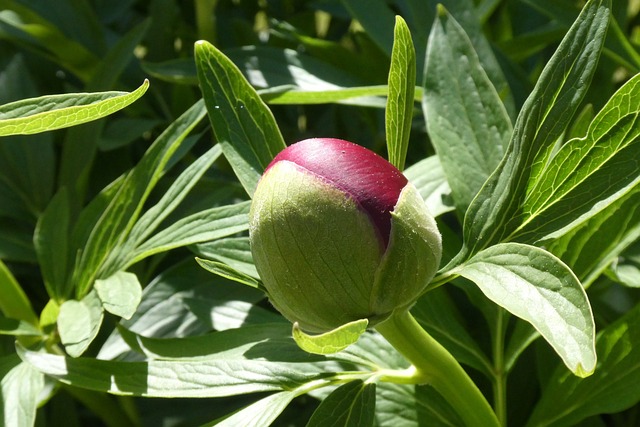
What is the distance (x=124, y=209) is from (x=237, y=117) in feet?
0.44

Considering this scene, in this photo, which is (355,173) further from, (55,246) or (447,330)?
(55,246)

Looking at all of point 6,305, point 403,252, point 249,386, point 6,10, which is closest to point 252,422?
point 249,386

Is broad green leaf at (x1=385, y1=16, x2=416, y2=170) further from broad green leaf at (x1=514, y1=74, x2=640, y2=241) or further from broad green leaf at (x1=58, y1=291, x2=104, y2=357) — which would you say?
broad green leaf at (x1=58, y1=291, x2=104, y2=357)

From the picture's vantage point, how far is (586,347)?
0.34m

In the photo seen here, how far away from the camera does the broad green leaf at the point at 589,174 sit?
0.40m

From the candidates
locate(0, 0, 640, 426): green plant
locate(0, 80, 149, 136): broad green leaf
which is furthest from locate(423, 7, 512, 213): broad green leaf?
locate(0, 80, 149, 136): broad green leaf

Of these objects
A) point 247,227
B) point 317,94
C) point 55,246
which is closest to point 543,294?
point 247,227

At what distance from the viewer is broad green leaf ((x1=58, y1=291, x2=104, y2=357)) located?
1.67ft

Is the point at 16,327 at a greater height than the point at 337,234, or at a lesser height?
lesser

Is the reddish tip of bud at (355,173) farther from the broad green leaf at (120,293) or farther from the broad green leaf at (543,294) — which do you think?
the broad green leaf at (120,293)

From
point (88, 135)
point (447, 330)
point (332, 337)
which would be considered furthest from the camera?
point (88, 135)

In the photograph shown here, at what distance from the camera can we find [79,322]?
0.54 m

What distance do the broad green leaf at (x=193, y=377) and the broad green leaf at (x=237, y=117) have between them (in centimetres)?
10

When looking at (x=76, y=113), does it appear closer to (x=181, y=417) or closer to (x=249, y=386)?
(x=249, y=386)
